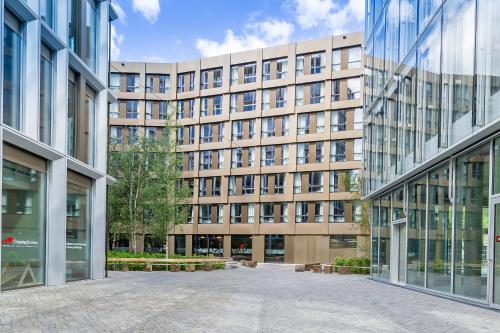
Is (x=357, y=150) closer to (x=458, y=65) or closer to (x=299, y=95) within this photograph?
(x=299, y=95)

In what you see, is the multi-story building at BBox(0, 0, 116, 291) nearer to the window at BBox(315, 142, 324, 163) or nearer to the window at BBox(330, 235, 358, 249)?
the window at BBox(315, 142, 324, 163)

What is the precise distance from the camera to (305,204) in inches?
2010

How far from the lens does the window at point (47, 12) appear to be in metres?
14.8

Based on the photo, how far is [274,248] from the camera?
52.1 metres

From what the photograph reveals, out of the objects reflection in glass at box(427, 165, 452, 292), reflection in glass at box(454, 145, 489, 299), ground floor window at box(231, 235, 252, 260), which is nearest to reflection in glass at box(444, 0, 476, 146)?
reflection in glass at box(454, 145, 489, 299)

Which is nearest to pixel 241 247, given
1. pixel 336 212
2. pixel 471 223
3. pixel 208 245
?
pixel 208 245

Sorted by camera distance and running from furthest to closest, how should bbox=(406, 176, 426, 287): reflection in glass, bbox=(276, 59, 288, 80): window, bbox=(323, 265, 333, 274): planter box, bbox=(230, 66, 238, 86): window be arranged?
1. bbox=(230, 66, 238, 86): window
2. bbox=(276, 59, 288, 80): window
3. bbox=(323, 265, 333, 274): planter box
4. bbox=(406, 176, 426, 287): reflection in glass

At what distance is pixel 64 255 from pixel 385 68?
1353 centimetres

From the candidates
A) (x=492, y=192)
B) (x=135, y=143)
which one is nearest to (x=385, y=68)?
(x=492, y=192)

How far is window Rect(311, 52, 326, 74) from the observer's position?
51.0 meters

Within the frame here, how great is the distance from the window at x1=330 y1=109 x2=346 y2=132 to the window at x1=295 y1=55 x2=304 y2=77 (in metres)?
5.07

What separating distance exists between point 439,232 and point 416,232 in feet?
8.37

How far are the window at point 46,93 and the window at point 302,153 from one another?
121ft

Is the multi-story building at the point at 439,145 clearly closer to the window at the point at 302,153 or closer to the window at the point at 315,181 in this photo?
the window at the point at 315,181
